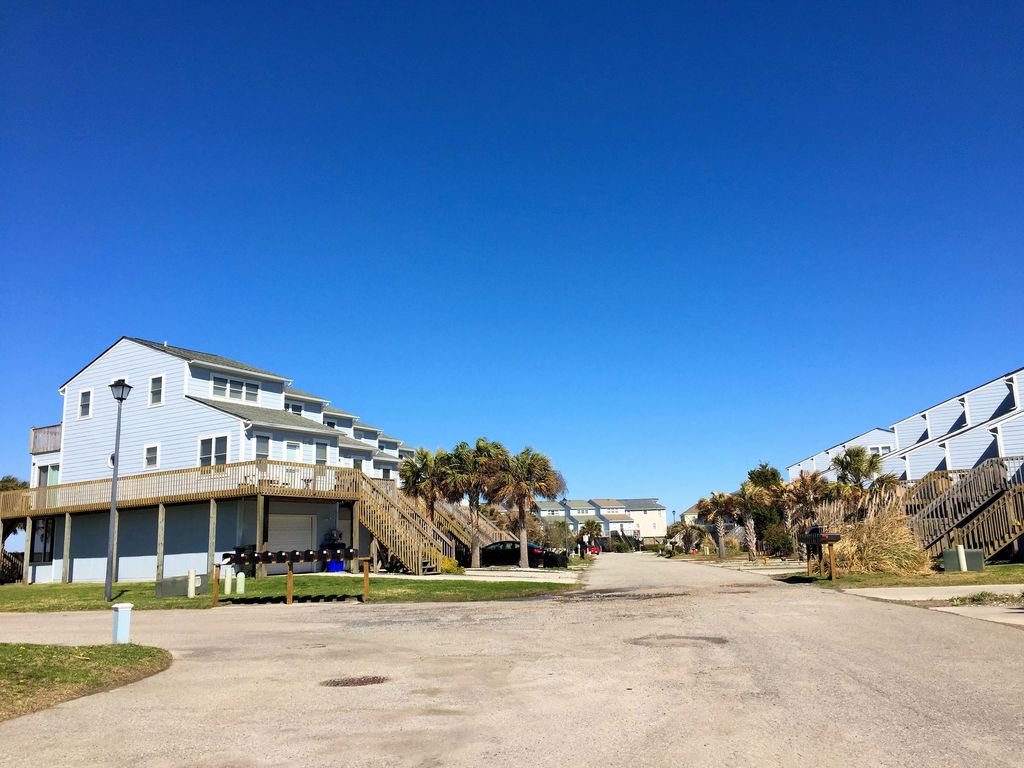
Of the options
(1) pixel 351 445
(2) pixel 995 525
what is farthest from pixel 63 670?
(1) pixel 351 445

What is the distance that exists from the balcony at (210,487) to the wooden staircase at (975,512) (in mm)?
20520

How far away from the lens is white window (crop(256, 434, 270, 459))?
32.9 metres

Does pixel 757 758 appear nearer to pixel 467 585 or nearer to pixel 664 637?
pixel 664 637

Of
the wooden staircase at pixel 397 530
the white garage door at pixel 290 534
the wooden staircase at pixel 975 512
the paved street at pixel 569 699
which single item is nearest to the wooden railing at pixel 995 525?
the wooden staircase at pixel 975 512

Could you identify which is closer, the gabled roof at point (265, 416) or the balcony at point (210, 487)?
the balcony at point (210, 487)

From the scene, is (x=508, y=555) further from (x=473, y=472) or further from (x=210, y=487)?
(x=210, y=487)

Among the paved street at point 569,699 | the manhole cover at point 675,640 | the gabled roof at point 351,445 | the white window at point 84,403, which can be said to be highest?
the white window at point 84,403

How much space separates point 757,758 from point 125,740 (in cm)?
476

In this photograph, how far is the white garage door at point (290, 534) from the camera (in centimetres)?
3219

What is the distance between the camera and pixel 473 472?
3866 cm

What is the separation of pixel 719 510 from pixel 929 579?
40006 millimetres

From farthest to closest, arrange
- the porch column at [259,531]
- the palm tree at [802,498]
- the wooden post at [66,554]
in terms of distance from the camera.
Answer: the palm tree at [802,498] → the wooden post at [66,554] → the porch column at [259,531]

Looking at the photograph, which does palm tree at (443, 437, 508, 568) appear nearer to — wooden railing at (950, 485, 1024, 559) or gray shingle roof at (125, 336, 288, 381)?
gray shingle roof at (125, 336, 288, 381)

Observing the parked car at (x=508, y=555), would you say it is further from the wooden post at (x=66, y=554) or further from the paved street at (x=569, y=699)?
the paved street at (x=569, y=699)
